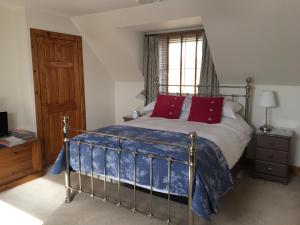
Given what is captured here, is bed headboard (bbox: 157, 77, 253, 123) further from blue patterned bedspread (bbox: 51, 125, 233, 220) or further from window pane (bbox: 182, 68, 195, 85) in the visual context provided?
blue patterned bedspread (bbox: 51, 125, 233, 220)

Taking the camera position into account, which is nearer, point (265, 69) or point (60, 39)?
point (265, 69)

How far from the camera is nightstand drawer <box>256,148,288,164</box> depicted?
3120 millimetres

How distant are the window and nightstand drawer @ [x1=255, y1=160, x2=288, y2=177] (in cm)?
143

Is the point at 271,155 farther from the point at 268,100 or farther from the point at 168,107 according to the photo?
the point at 168,107

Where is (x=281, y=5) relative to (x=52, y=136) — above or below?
above

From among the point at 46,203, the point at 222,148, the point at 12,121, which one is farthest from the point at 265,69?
the point at 12,121

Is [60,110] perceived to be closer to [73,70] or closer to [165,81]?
[73,70]

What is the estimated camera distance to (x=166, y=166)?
6.81 ft

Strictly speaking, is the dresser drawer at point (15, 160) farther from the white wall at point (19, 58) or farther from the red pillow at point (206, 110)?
the red pillow at point (206, 110)

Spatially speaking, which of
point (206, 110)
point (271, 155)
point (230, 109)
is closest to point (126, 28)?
point (206, 110)

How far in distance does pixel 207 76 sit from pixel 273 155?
4.65 feet

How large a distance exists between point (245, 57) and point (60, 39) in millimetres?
2615

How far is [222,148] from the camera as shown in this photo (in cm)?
255

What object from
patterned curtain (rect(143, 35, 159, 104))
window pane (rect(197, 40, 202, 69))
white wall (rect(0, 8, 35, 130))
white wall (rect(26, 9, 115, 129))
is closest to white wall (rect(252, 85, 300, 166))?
window pane (rect(197, 40, 202, 69))
